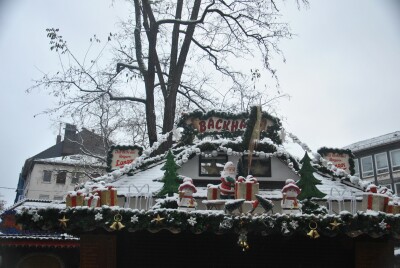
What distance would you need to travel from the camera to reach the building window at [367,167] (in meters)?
37.3

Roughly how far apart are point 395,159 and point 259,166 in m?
29.2

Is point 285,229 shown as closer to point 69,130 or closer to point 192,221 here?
point 192,221

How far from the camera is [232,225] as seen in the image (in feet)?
23.2

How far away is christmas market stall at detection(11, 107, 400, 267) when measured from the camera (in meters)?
7.12

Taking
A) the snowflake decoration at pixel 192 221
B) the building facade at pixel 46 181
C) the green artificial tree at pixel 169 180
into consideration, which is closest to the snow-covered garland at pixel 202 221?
the snowflake decoration at pixel 192 221

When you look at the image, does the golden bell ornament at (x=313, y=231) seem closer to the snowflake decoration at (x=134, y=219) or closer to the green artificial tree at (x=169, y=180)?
the green artificial tree at (x=169, y=180)

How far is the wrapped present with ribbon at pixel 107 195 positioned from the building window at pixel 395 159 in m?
33.3

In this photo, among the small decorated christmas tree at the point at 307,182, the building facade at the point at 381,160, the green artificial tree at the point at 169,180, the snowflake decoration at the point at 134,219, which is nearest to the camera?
the snowflake decoration at the point at 134,219

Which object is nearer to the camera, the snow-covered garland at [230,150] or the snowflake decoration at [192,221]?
the snowflake decoration at [192,221]

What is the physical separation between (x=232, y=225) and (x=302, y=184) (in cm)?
157

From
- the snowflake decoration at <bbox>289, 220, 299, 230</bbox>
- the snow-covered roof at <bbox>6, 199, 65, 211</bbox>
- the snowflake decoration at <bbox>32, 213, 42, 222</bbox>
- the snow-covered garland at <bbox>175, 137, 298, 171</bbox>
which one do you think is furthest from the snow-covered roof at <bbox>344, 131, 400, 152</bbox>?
the snowflake decoration at <bbox>32, 213, 42, 222</bbox>

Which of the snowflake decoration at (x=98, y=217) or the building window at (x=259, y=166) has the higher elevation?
the building window at (x=259, y=166)

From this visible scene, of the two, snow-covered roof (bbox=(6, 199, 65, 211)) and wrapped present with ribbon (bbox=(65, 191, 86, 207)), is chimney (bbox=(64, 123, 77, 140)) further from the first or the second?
wrapped present with ribbon (bbox=(65, 191, 86, 207))

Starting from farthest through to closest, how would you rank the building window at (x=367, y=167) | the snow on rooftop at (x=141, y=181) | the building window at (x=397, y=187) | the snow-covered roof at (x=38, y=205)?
1. the building window at (x=367, y=167)
2. the building window at (x=397, y=187)
3. the snow on rooftop at (x=141, y=181)
4. the snow-covered roof at (x=38, y=205)
